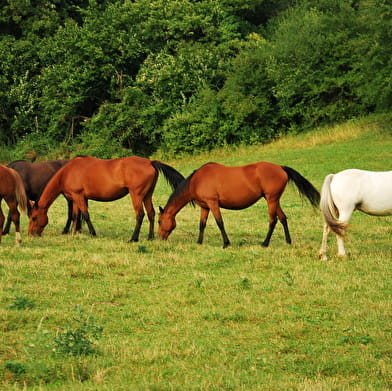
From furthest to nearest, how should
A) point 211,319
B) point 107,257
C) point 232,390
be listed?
point 107,257 → point 211,319 → point 232,390

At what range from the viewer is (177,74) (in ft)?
127

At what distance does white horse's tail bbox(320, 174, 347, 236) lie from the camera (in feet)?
36.8

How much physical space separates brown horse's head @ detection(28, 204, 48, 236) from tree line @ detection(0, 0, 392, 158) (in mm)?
21797

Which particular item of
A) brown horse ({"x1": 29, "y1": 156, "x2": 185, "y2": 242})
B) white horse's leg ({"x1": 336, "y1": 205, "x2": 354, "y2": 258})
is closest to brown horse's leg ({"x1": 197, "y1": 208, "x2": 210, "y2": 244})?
brown horse ({"x1": 29, "y1": 156, "x2": 185, "y2": 242})

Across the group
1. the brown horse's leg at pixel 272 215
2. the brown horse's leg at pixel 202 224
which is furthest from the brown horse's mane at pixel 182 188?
the brown horse's leg at pixel 272 215

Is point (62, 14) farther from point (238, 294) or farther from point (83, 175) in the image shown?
point (238, 294)

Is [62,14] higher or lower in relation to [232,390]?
higher

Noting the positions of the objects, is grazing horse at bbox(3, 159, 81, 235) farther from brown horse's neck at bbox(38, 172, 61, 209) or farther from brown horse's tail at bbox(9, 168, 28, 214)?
Result: brown horse's tail at bbox(9, 168, 28, 214)

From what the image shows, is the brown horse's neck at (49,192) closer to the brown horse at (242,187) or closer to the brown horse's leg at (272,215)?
the brown horse at (242,187)

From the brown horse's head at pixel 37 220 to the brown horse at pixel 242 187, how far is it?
300cm

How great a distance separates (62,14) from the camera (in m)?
44.4

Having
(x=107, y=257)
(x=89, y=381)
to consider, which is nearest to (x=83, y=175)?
(x=107, y=257)

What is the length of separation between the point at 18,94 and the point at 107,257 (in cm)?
3180

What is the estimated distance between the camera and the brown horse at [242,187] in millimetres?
12883
